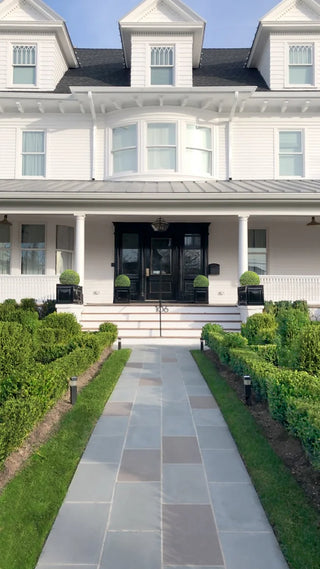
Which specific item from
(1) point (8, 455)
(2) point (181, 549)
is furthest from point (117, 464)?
(2) point (181, 549)

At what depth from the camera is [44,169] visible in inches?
598

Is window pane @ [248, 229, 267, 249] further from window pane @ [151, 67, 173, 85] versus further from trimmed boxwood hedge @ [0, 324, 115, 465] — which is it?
trimmed boxwood hedge @ [0, 324, 115, 465]

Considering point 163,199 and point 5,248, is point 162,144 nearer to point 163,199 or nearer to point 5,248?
point 163,199

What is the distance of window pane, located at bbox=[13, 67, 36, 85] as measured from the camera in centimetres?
1533

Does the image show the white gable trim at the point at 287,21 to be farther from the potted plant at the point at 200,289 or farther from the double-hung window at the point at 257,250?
the potted plant at the point at 200,289

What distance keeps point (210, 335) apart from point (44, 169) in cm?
982

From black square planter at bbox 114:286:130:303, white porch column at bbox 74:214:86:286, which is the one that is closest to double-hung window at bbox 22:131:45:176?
white porch column at bbox 74:214:86:286

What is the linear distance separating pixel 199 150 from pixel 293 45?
5.65 meters

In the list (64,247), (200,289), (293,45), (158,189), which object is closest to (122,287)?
(200,289)

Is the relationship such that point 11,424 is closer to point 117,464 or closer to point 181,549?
point 117,464

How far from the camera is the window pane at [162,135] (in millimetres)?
14492

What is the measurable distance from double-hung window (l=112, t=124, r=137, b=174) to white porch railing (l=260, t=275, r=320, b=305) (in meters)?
6.39

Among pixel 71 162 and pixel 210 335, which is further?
pixel 71 162

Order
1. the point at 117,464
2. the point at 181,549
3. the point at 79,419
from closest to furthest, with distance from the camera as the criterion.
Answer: the point at 181,549 < the point at 117,464 < the point at 79,419
